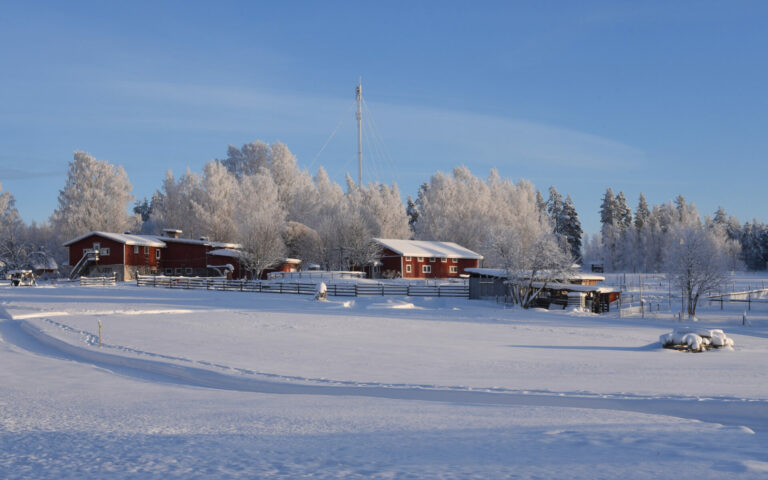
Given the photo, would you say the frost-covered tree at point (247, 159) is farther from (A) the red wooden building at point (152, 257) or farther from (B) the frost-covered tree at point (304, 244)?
(A) the red wooden building at point (152, 257)

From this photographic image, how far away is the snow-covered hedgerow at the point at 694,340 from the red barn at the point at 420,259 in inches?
1703

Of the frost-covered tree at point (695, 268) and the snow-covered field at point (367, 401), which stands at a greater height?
the frost-covered tree at point (695, 268)

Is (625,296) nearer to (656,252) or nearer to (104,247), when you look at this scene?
(104,247)

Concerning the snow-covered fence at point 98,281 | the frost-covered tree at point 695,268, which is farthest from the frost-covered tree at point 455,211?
the snow-covered fence at point 98,281

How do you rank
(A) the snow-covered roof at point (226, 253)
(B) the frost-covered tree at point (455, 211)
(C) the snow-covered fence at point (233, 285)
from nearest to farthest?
(C) the snow-covered fence at point (233, 285) < (A) the snow-covered roof at point (226, 253) < (B) the frost-covered tree at point (455, 211)

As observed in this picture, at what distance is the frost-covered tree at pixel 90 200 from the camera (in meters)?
77.9

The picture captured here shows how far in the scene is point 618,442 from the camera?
8555 millimetres

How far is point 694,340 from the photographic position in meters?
23.4

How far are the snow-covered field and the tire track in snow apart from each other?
70mm

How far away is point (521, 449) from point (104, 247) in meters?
66.0

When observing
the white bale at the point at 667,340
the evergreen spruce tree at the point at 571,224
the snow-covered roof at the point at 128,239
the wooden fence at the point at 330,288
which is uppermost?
the evergreen spruce tree at the point at 571,224

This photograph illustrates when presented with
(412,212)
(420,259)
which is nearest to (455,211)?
(420,259)

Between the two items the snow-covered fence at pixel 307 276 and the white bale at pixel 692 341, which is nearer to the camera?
the white bale at pixel 692 341

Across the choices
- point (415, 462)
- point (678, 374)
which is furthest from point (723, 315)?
point (415, 462)
